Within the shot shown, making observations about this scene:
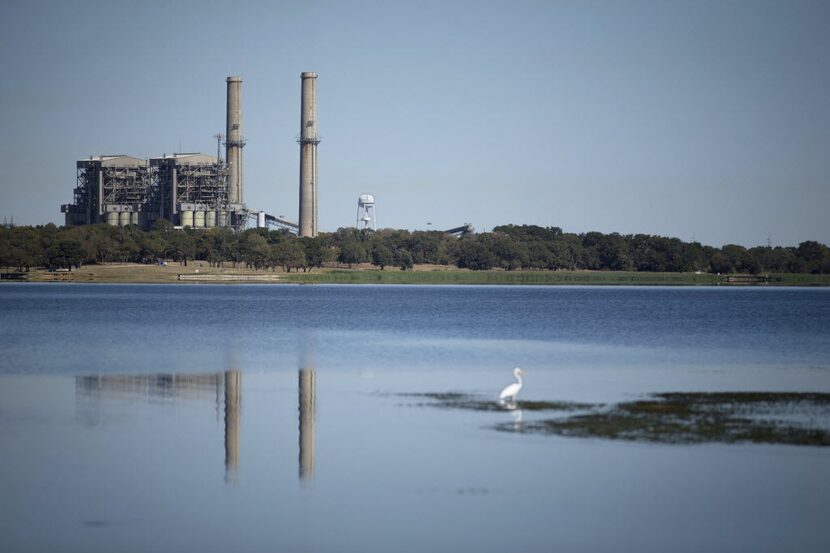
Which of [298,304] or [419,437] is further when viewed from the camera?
[298,304]

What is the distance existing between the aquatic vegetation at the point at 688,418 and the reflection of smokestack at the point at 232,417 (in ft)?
18.2

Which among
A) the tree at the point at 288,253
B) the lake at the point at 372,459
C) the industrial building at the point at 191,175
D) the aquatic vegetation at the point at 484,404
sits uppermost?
the industrial building at the point at 191,175

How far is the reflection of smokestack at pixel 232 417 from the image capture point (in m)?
25.5

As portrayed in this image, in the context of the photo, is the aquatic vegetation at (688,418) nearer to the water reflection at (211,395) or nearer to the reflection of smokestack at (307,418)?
the reflection of smokestack at (307,418)

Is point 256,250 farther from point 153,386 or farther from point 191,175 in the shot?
point 153,386

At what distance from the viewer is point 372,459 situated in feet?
84.5

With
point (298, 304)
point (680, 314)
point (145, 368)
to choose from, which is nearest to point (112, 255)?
point (298, 304)

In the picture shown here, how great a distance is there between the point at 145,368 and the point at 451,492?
24711mm

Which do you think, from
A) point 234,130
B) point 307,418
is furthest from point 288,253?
point 307,418

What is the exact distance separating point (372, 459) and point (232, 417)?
23.4 ft

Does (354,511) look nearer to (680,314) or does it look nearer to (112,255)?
(680,314)

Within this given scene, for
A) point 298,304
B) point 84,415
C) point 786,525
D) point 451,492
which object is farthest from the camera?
point 298,304

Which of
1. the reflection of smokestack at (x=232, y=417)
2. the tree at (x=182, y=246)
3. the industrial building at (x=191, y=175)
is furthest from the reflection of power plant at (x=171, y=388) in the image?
the industrial building at (x=191, y=175)

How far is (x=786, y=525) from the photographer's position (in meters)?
20.4
